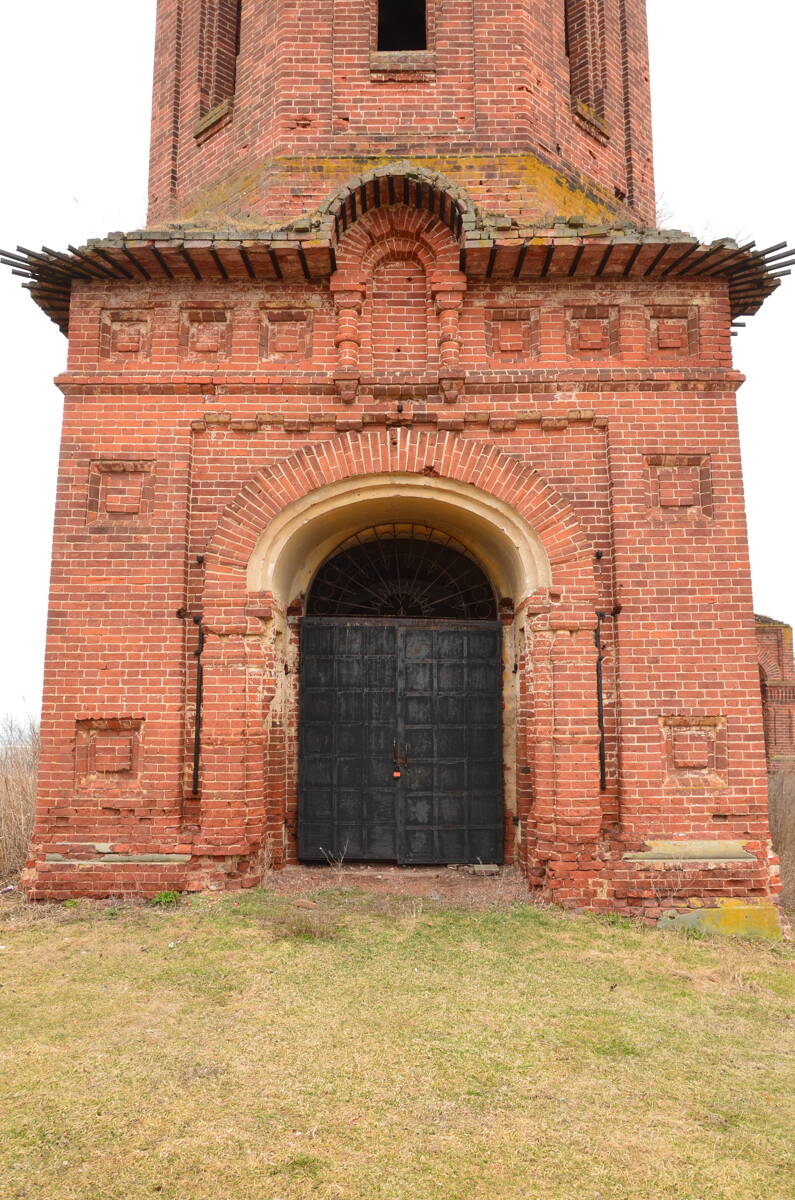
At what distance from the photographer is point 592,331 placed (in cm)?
738

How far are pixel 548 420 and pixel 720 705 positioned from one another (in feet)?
10.1

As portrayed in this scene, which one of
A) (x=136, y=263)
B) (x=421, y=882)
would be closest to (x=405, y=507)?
(x=136, y=263)

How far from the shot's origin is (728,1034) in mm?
4434

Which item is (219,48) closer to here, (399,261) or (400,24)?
(400,24)

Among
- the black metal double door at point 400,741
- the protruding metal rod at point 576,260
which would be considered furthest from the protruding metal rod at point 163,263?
the protruding metal rod at point 576,260

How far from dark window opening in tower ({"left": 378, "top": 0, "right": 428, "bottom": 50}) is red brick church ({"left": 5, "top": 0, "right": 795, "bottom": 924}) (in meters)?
2.26

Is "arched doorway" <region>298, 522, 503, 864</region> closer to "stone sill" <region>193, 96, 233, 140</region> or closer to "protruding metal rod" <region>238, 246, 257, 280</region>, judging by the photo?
"protruding metal rod" <region>238, 246, 257, 280</region>

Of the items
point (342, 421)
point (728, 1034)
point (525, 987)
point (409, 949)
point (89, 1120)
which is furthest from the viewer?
point (342, 421)

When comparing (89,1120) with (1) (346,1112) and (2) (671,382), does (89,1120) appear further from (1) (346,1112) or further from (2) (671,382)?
(2) (671,382)

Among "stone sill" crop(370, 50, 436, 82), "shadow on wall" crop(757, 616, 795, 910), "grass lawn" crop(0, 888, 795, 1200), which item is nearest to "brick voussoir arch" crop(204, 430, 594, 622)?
"grass lawn" crop(0, 888, 795, 1200)

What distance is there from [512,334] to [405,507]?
6.63ft

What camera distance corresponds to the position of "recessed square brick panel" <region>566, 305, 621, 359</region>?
7.35 m

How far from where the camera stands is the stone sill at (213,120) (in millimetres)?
8799

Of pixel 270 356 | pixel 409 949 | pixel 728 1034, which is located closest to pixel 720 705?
pixel 728 1034
